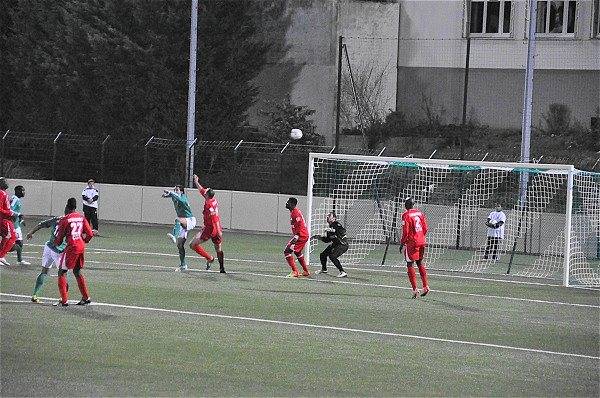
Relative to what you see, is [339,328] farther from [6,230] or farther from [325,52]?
[325,52]

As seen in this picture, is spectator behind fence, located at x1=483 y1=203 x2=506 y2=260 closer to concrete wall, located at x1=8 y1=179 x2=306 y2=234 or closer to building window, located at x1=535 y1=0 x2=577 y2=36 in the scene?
concrete wall, located at x1=8 y1=179 x2=306 y2=234

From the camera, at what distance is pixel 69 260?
2011 centimetres

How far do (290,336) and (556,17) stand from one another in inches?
1300

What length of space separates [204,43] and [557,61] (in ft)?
43.9

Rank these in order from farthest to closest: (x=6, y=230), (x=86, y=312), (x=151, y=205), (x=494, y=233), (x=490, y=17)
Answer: (x=490, y=17) < (x=151, y=205) < (x=494, y=233) < (x=6, y=230) < (x=86, y=312)

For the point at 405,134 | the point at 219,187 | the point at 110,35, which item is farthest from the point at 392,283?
the point at 110,35

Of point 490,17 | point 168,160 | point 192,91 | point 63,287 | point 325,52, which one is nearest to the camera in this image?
point 63,287

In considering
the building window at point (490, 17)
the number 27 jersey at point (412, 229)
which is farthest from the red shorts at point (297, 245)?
the building window at point (490, 17)

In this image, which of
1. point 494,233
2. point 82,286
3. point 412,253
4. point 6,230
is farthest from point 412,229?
point 494,233

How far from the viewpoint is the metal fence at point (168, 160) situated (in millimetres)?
42719

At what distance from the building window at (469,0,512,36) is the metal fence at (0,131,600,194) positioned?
21.1ft

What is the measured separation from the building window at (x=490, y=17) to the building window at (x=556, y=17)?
122 centimetres

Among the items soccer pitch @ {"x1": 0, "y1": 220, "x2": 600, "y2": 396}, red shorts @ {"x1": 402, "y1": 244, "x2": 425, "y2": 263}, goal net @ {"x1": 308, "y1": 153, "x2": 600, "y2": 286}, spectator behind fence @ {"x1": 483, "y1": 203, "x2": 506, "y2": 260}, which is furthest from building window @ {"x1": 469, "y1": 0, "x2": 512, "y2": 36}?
red shorts @ {"x1": 402, "y1": 244, "x2": 425, "y2": 263}

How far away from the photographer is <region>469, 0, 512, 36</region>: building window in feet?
160
